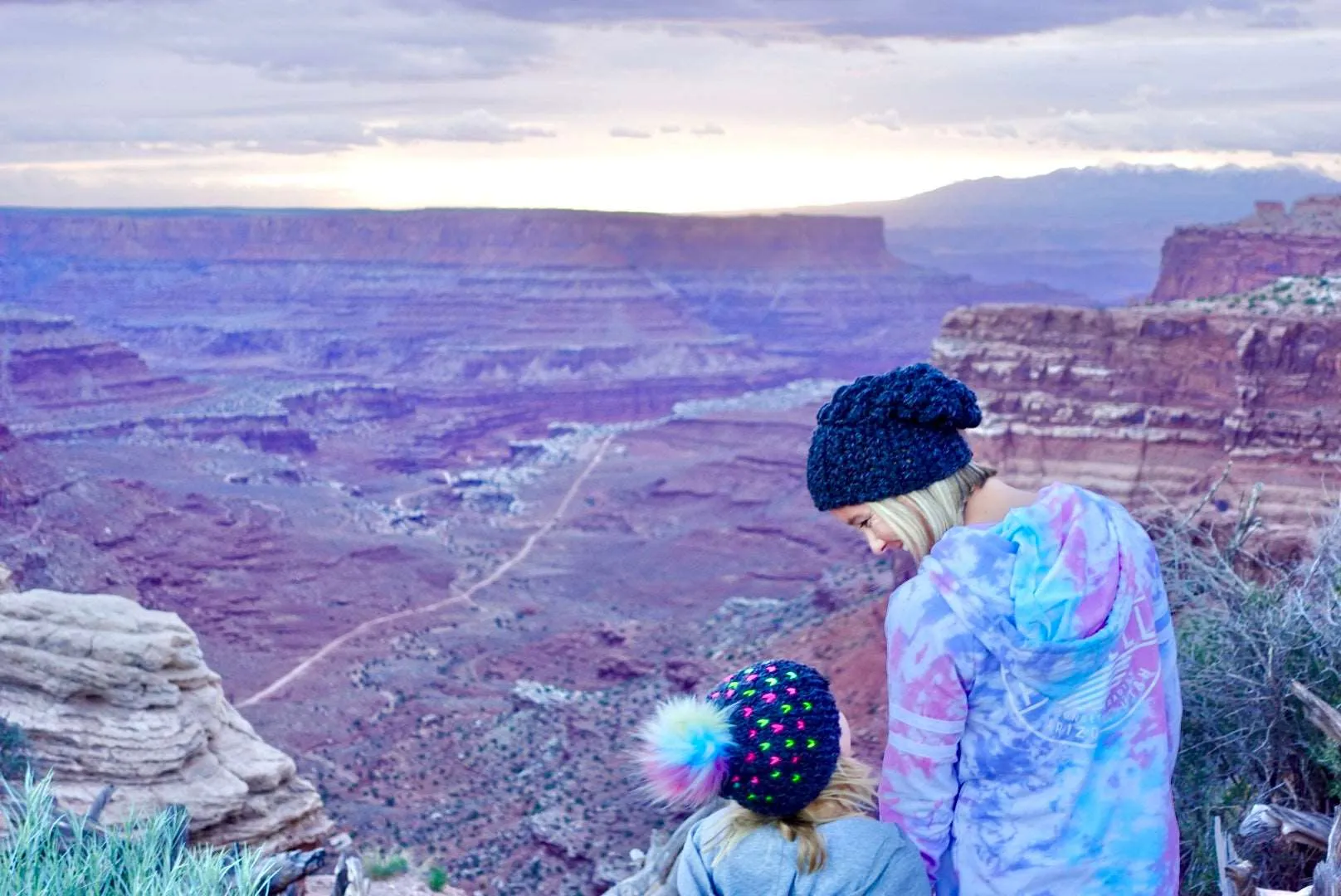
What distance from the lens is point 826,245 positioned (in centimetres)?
10081

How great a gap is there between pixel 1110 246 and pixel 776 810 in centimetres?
12689

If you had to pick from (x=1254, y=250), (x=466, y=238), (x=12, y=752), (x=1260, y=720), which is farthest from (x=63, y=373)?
(x=1260, y=720)

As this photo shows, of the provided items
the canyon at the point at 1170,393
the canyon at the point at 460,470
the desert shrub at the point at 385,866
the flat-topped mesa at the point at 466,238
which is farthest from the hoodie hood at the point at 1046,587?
the flat-topped mesa at the point at 466,238

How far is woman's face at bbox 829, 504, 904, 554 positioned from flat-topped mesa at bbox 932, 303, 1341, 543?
46.4 feet

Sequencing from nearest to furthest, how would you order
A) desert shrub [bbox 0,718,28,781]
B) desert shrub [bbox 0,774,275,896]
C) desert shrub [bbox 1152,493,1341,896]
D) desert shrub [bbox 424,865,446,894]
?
desert shrub [bbox 0,774,275,896] < desert shrub [bbox 1152,493,1341,896] < desert shrub [bbox 0,718,28,781] < desert shrub [bbox 424,865,446,894]

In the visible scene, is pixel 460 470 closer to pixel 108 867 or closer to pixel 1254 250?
pixel 1254 250

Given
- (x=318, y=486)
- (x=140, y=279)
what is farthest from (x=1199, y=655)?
(x=140, y=279)

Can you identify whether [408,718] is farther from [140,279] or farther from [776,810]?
[140,279]

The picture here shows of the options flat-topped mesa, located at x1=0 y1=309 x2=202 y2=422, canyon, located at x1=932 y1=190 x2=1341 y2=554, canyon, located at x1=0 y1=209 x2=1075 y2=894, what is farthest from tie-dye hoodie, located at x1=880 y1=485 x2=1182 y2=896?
flat-topped mesa, located at x1=0 y1=309 x2=202 y2=422

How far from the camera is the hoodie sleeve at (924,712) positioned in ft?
8.80

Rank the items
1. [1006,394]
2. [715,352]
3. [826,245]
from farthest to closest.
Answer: [826,245] < [715,352] < [1006,394]

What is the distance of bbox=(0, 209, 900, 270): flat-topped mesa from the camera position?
93125 mm

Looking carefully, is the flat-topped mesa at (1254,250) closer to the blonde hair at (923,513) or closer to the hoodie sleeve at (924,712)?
the blonde hair at (923,513)

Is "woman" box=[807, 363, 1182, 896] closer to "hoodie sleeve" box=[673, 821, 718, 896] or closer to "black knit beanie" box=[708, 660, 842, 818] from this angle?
"black knit beanie" box=[708, 660, 842, 818]
